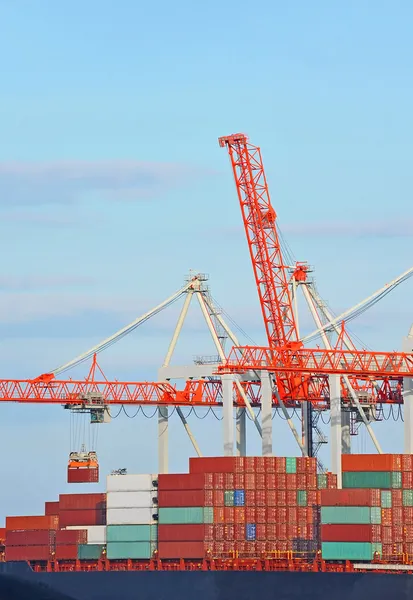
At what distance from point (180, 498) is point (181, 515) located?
776 mm

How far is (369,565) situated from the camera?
89.9m

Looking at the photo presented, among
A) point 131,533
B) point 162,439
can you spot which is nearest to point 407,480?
point 131,533

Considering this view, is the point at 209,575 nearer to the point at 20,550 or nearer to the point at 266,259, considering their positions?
the point at 20,550

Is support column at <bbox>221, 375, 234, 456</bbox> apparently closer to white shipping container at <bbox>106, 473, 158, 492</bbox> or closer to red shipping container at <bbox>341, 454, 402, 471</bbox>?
white shipping container at <bbox>106, 473, 158, 492</bbox>

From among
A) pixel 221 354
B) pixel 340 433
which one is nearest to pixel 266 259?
pixel 221 354

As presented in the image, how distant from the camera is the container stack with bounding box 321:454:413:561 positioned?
8950 cm

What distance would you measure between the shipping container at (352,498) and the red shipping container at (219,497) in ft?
17.7

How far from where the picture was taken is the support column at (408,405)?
10162 centimetres

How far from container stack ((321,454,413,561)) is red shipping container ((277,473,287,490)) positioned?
435 cm

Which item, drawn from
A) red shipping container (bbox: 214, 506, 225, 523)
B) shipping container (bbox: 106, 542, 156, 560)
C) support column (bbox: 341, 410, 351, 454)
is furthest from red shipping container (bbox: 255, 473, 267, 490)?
support column (bbox: 341, 410, 351, 454)

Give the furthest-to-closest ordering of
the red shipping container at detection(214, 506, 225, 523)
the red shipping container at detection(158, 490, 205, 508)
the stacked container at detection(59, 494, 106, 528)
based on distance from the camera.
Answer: the stacked container at detection(59, 494, 106, 528) → the red shipping container at detection(214, 506, 225, 523) → the red shipping container at detection(158, 490, 205, 508)

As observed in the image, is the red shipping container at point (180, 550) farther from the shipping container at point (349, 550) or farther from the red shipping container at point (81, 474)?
the red shipping container at point (81, 474)

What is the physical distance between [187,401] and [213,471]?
67.0 feet

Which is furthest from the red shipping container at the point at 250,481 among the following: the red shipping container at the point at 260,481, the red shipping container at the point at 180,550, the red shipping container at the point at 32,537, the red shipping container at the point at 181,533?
the red shipping container at the point at 32,537
